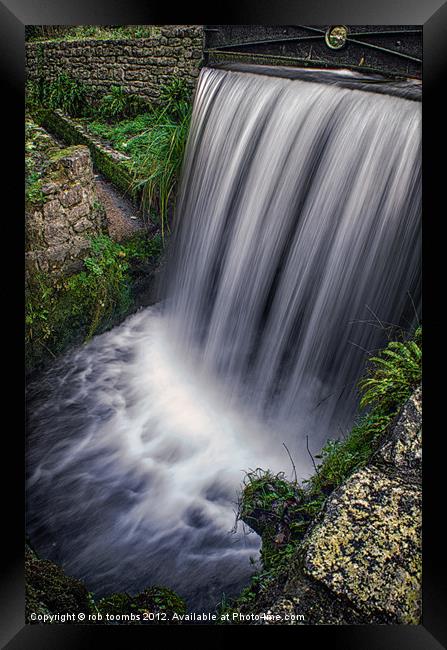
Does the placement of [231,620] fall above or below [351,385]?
below

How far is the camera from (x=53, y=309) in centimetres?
491

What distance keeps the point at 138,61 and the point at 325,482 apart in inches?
194

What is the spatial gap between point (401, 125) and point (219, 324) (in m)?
2.17

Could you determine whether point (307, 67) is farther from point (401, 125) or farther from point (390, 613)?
point (390, 613)

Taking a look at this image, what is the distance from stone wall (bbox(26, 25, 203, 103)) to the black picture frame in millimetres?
3142

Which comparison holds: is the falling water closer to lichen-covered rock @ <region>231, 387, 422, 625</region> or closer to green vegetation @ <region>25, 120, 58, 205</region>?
lichen-covered rock @ <region>231, 387, 422, 625</region>

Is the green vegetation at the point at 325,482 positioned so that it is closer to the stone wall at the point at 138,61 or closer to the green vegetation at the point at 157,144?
the green vegetation at the point at 157,144

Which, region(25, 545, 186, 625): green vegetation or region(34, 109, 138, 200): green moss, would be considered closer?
region(25, 545, 186, 625): green vegetation

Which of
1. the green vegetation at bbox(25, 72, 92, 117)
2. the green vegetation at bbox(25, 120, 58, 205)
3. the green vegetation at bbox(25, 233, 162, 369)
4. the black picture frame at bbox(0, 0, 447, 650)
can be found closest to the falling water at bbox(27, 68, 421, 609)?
the green vegetation at bbox(25, 233, 162, 369)

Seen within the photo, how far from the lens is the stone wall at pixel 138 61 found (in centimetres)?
547

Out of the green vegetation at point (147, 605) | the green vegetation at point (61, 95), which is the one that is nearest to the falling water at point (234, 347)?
the green vegetation at point (147, 605)

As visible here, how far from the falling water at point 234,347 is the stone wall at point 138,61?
1.79 ft

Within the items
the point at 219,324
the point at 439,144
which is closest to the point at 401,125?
the point at 439,144

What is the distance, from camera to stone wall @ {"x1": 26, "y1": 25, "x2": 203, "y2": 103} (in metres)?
5.47
